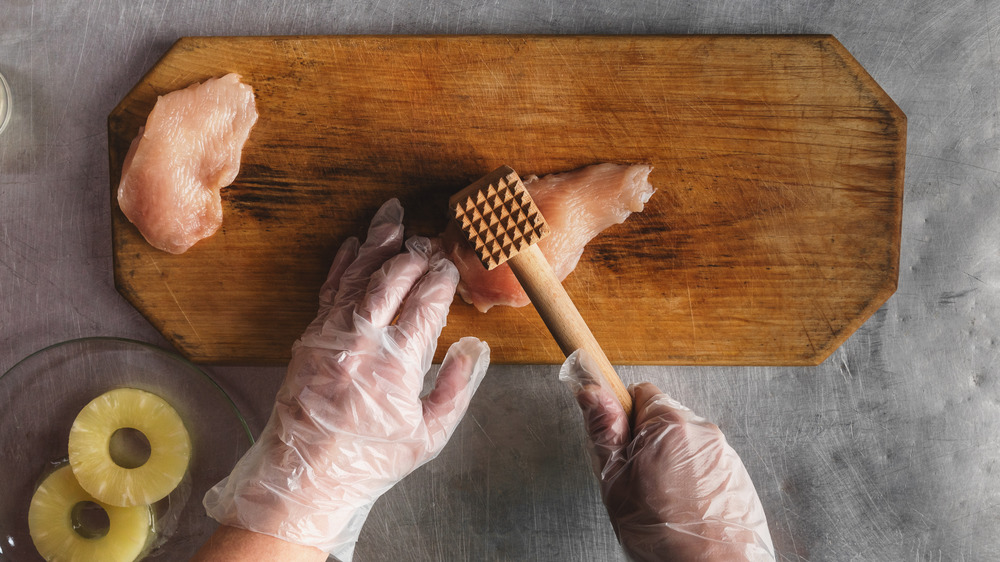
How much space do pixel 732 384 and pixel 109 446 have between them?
1713 mm

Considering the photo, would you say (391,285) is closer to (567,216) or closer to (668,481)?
(567,216)

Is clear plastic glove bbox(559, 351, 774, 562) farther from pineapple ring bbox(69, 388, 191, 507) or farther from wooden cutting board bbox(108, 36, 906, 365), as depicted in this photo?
pineapple ring bbox(69, 388, 191, 507)

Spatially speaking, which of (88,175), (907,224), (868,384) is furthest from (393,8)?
(868,384)

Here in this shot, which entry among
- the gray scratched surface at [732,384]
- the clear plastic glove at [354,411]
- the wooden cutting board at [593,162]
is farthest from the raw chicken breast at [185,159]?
the clear plastic glove at [354,411]

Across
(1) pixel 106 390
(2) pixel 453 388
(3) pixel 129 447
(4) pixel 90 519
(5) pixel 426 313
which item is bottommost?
(4) pixel 90 519

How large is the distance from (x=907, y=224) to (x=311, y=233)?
1.67m

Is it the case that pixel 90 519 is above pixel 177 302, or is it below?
below

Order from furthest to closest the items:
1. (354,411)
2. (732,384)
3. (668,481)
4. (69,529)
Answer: (732,384)
(69,529)
(668,481)
(354,411)

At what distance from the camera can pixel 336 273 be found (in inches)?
60.2

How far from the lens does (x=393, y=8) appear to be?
1598 millimetres

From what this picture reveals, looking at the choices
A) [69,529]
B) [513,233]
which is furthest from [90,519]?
[513,233]

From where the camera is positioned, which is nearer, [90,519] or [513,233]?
[513,233]

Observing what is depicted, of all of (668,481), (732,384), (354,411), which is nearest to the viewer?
(354,411)

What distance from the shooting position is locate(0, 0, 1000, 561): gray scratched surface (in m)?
1.62
